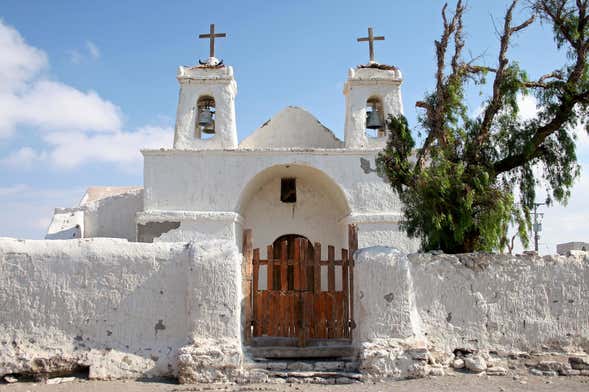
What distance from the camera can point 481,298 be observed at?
6.59m

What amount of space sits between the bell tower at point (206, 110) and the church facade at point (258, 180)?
0.02 m

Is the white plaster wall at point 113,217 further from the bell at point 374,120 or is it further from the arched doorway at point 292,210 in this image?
the bell at point 374,120

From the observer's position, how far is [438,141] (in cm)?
734

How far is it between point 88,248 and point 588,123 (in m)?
6.36

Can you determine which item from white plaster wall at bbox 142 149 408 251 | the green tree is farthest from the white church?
the green tree

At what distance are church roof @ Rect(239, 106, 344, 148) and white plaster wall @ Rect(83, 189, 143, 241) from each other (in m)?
2.79

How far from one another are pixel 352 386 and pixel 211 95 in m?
7.68

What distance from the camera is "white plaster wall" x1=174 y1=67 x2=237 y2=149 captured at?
11.7m

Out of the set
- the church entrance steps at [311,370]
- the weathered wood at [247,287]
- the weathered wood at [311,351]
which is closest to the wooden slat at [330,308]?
the weathered wood at [311,351]

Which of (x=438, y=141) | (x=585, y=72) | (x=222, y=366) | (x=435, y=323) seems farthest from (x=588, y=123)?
(x=222, y=366)

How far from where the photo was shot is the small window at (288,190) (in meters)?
12.5

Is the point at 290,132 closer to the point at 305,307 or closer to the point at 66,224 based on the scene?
the point at 66,224

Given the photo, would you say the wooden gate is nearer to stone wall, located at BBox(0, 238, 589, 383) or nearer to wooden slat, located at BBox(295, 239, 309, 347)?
wooden slat, located at BBox(295, 239, 309, 347)

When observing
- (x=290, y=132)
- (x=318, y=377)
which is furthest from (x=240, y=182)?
(x=318, y=377)
